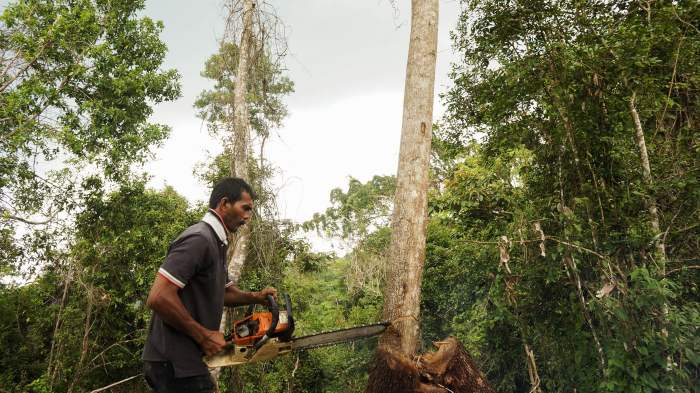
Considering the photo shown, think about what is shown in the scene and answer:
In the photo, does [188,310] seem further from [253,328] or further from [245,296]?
[245,296]

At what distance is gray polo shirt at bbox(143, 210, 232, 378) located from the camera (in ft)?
7.43

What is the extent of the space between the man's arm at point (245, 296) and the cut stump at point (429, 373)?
93 centimetres

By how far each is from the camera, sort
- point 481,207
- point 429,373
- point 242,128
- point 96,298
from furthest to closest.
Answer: point 96,298, point 242,128, point 481,207, point 429,373

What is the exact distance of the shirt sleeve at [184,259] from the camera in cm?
222

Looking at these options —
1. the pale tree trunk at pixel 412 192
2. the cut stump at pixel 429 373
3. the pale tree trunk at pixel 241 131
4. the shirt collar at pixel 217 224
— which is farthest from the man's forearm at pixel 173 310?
the pale tree trunk at pixel 241 131

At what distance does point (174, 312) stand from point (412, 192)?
2148mm

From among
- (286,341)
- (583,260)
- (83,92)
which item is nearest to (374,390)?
(286,341)

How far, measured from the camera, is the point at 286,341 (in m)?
2.76

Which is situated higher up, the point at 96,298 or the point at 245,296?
the point at 245,296

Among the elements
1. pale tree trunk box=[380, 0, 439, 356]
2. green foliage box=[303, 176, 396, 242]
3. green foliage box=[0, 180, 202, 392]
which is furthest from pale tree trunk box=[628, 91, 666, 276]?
green foliage box=[303, 176, 396, 242]

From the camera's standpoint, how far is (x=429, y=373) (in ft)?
10.3

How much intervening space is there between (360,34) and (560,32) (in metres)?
6.70

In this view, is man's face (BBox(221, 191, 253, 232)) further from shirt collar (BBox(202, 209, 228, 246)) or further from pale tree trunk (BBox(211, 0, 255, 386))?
pale tree trunk (BBox(211, 0, 255, 386))

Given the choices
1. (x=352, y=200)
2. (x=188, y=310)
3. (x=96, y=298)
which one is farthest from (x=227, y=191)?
(x=352, y=200)
